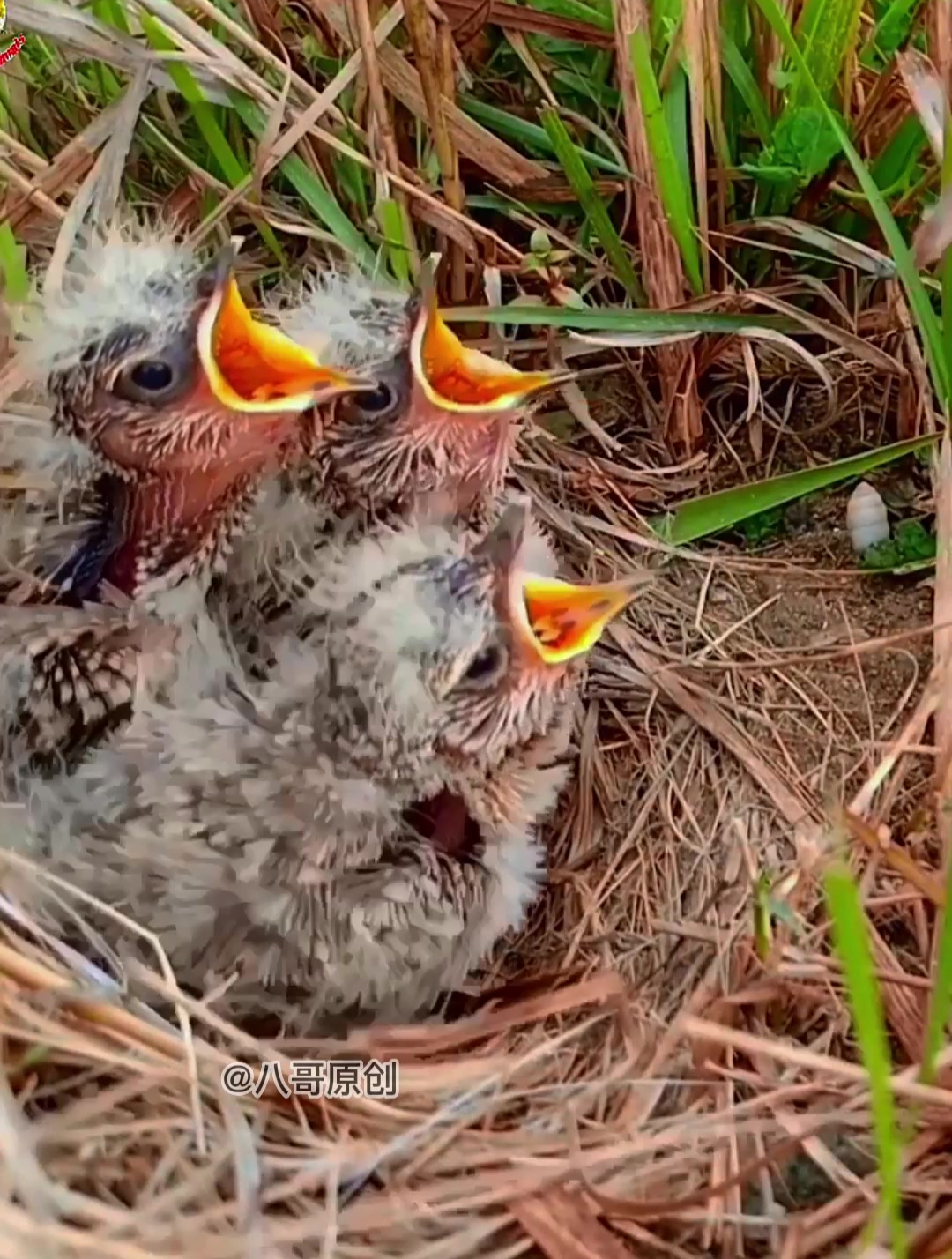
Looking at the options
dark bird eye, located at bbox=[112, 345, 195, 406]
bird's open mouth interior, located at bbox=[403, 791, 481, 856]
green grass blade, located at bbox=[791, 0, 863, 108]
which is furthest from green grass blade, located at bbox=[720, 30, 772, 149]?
bird's open mouth interior, located at bbox=[403, 791, 481, 856]

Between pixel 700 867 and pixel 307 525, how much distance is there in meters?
0.46

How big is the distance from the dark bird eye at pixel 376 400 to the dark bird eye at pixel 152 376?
0.17 meters

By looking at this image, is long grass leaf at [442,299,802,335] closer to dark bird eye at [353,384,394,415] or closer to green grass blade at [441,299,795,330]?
green grass blade at [441,299,795,330]

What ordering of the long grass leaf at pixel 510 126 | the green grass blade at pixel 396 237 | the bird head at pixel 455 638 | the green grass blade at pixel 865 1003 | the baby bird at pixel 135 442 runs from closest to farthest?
the green grass blade at pixel 865 1003, the bird head at pixel 455 638, the baby bird at pixel 135 442, the green grass blade at pixel 396 237, the long grass leaf at pixel 510 126

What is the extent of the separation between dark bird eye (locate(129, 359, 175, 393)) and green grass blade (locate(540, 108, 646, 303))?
460mm

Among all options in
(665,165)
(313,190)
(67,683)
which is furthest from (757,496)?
(67,683)

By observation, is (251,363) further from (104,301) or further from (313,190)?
(313,190)

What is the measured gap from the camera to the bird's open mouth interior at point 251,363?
1.35m

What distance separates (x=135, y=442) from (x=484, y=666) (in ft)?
1.24

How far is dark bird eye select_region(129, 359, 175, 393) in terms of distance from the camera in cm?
136

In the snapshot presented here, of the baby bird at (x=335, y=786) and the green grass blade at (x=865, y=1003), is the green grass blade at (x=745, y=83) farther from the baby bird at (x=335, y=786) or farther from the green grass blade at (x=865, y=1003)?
the green grass blade at (x=865, y=1003)

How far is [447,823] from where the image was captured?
135 cm

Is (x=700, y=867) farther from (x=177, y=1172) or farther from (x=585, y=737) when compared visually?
(x=177, y=1172)

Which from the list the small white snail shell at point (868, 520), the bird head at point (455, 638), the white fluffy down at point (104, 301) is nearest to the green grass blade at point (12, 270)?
the white fluffy down at point (104, 301)
